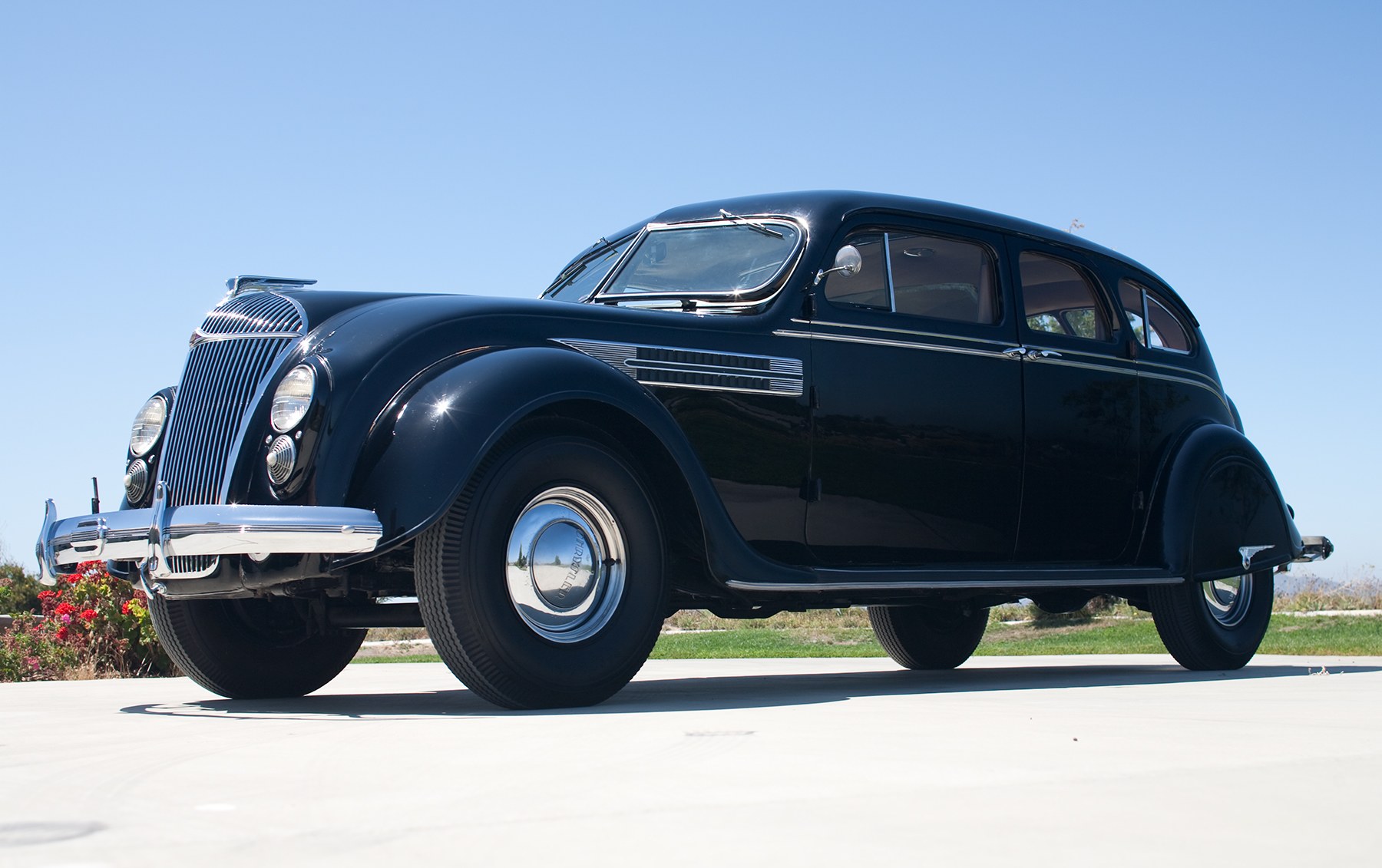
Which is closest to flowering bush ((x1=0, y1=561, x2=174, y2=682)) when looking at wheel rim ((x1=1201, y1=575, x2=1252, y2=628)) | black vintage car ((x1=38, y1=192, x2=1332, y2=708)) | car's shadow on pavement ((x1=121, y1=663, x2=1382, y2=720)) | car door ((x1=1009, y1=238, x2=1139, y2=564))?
car's shadow on pavement ((x1=121, y1=663, x2=1382, y2=720))

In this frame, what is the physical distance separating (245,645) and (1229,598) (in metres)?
5.26

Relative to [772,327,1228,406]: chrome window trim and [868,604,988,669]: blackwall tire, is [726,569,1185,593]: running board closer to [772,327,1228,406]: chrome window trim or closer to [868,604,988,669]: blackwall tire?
[772,327,1228,406]: chrome window trim

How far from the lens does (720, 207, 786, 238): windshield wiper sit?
21.3ft

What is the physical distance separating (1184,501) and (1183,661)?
36.1 inches

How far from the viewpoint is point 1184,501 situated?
753cm

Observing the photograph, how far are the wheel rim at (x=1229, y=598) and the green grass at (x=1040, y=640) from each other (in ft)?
8.56

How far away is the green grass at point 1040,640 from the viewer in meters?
12.0

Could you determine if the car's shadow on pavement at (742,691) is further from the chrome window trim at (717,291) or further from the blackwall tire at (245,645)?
the chrome window trim at (717,291)

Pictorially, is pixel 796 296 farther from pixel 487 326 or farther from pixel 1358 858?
pixel 1358 858

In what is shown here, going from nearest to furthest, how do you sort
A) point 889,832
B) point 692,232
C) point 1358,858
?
point 1358,858 < point 889,832 < point 692,232

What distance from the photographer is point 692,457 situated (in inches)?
214

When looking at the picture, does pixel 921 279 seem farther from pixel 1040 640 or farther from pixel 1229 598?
pixel 1040 640

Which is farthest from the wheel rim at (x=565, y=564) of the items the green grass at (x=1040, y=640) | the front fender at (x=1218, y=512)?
the green grass at (x=1040, y=640)

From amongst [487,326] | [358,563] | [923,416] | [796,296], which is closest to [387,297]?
[487,326]
